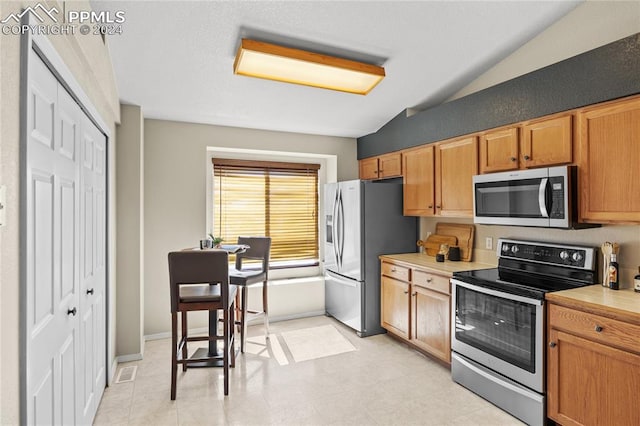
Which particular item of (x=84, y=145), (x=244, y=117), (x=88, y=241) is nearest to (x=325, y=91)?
(x=244, y=117)

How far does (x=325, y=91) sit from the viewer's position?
135 inches

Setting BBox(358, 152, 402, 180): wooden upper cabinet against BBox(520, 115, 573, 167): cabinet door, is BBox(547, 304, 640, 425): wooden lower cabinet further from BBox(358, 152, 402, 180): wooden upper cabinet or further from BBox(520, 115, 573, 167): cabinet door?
BBox(358, 152, 402, 180): wooden upper cabinet

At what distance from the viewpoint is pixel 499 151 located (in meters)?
2.87

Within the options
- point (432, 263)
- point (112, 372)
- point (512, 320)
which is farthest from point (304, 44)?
point (112, 372)

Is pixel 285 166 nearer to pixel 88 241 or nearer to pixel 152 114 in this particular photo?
pixel 152 114

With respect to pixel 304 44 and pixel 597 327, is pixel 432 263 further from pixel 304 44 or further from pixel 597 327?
pixel 304 44

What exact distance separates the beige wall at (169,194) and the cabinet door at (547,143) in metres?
2.92

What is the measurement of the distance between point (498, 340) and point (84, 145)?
2938 millimetres

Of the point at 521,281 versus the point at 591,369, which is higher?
the point at 521,281

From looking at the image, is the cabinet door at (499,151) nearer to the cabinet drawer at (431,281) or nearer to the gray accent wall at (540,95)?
the gray accent wall at (540,95)

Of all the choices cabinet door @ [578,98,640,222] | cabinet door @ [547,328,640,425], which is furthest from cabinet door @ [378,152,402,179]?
cabinet door @ [547,328,640,425]

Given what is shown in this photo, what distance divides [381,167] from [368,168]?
11.8 inches

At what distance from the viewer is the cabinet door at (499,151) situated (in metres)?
2.75

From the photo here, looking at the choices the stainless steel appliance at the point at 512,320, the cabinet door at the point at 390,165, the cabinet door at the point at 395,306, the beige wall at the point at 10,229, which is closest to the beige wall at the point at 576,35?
the cabinet door at the point at 390,165
